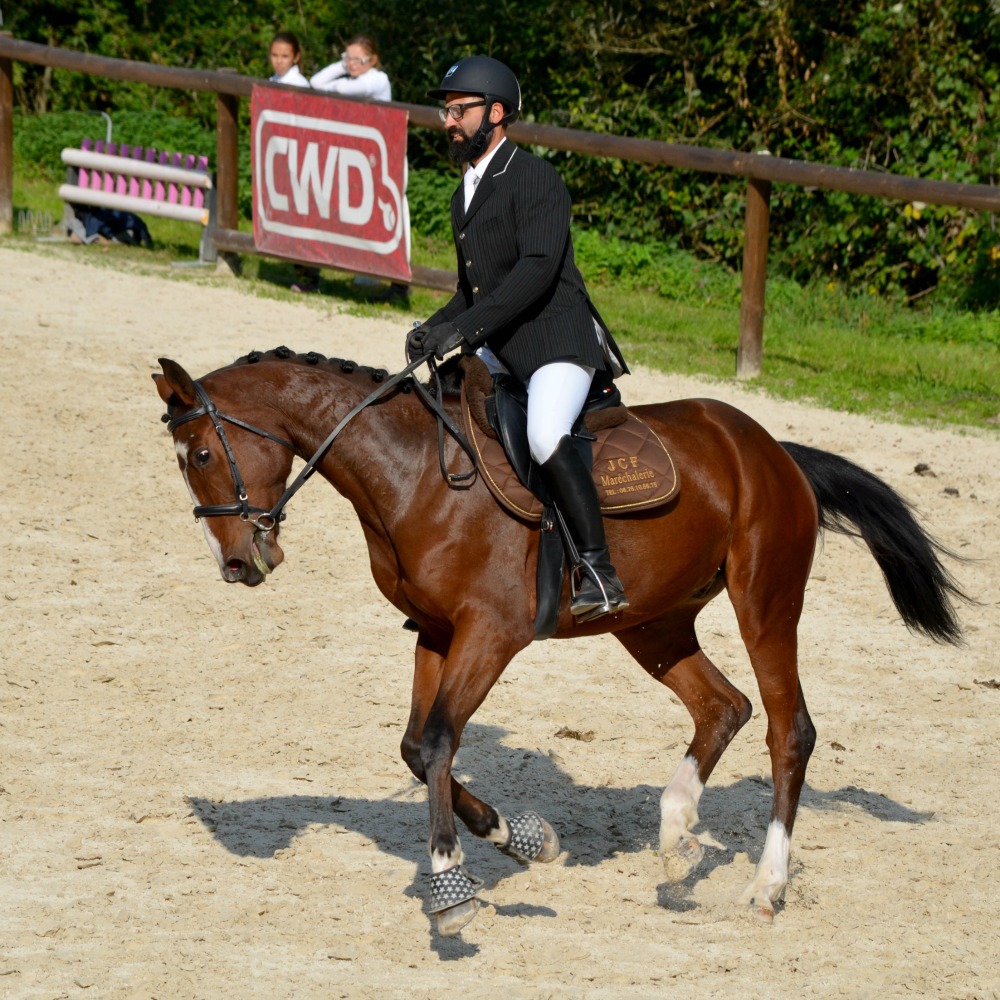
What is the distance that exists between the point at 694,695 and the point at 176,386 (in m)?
2.35

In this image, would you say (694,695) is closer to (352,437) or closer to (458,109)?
(352,437)

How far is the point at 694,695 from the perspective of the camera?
19.6ft

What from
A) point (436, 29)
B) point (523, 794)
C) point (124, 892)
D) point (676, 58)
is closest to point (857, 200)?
point (676, 58)

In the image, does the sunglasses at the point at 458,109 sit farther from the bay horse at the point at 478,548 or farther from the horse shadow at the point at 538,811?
the horse shadow at the point at 538,811

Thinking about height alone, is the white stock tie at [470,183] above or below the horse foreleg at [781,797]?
above

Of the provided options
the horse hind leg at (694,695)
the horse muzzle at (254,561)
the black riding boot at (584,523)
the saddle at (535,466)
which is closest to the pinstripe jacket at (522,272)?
the saddle at (535,466)

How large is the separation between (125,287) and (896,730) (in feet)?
29.4

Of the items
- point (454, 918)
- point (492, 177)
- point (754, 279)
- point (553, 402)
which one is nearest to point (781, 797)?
point (454, 918)

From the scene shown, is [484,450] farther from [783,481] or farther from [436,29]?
[436,29]

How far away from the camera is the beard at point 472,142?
5.17 m

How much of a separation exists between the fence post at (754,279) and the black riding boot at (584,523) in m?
7.41

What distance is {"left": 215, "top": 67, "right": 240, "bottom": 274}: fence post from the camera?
48.8 ft

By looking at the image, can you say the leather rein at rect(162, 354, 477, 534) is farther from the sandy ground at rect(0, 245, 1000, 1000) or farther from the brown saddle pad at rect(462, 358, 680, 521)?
the sandy ground at rect(0, 245, 1000, 1000)

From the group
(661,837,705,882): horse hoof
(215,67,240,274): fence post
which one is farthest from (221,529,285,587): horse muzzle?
(215,67,240,274): fence post
